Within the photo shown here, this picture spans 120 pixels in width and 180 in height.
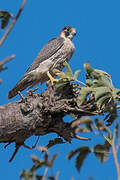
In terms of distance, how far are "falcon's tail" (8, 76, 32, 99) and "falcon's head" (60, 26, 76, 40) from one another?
4.26ft

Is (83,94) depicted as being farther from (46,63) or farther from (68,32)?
(68,32)

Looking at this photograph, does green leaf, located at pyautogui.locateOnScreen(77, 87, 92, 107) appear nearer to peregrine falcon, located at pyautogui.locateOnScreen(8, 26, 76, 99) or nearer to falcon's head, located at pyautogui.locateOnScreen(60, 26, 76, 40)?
peregrine falcon, located at pyautogui.locateOnScreen(8, 26, 76, 99)

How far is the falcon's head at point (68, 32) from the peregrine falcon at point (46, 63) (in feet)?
1.18

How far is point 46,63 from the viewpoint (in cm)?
586

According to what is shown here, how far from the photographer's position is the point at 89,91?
3.96 metres

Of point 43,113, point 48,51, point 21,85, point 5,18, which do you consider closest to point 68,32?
point 48,51

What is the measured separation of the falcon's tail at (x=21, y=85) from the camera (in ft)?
18.3

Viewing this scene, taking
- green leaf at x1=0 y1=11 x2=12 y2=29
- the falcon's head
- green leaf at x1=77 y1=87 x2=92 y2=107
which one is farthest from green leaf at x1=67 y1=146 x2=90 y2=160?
the falcon's head

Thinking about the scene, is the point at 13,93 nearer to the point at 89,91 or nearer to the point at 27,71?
the point at 27,71

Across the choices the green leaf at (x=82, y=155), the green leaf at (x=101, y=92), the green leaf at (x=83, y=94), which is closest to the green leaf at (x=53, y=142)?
the green leaf at (x=83, y=94)

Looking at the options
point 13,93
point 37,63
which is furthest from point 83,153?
point 37,63

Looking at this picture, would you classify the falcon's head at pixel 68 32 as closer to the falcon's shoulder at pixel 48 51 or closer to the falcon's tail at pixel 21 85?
the falcon's shoulder at pixel 48 51

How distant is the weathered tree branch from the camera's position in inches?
161

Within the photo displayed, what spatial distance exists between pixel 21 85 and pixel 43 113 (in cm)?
163
